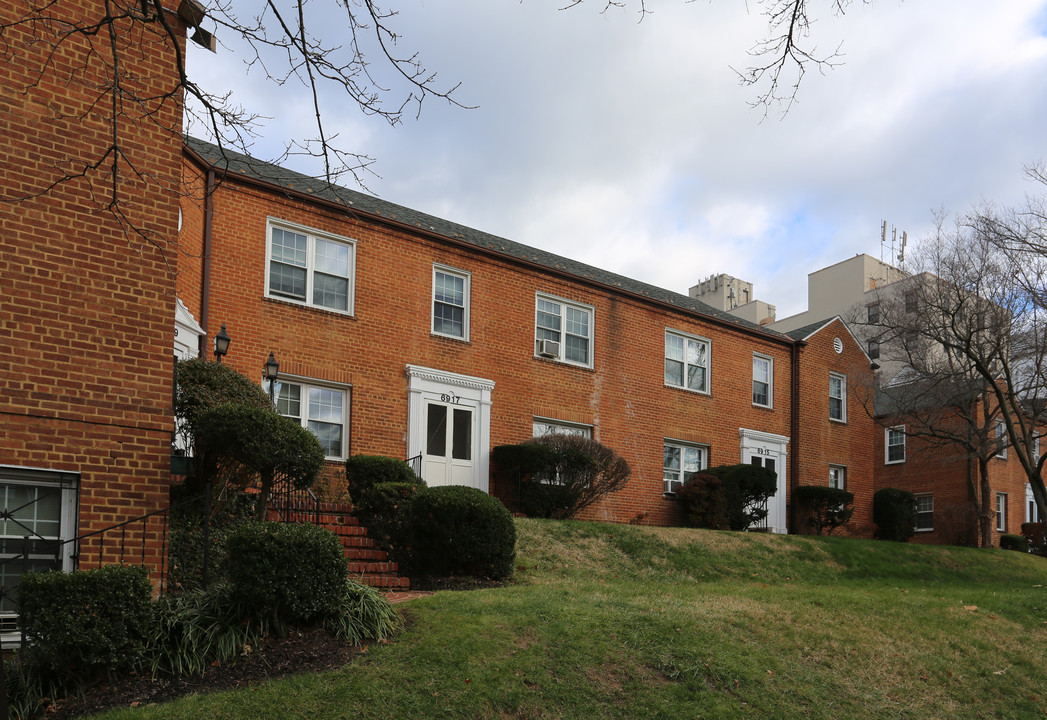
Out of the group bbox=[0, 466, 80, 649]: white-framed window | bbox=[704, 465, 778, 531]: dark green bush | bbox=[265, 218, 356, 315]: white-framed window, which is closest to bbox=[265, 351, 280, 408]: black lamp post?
bbox=[265, 218, 356, 315]: white-framed window

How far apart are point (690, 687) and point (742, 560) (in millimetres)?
8990

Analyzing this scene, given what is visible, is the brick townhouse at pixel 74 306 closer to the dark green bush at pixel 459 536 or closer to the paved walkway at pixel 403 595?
the paved walkway at pixel 403 595

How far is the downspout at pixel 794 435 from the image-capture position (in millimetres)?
24750

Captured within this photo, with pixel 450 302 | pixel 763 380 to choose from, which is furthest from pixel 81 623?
pixel 763 380

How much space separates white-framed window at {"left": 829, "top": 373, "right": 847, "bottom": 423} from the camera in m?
26.5

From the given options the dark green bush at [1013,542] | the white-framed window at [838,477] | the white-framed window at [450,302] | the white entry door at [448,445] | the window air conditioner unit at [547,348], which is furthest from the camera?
the dark green bush at [1013,542]

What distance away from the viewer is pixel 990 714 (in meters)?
8.56

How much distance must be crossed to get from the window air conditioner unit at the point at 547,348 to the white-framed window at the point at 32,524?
40.4 feet

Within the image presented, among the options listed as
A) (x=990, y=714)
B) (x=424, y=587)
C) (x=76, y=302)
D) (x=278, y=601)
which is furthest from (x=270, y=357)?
(x=990, y=714)

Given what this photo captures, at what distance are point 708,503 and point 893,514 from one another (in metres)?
8.61

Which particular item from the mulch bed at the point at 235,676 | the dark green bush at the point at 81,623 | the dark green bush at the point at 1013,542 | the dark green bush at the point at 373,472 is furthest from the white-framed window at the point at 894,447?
the dark green bush at the point at 81,623

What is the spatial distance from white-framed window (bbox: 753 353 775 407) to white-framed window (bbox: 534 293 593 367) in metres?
6.07

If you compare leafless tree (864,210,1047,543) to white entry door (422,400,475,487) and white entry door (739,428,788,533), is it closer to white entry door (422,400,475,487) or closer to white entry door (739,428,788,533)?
white entry door (739,428,788,533)

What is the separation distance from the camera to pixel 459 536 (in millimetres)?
11805
